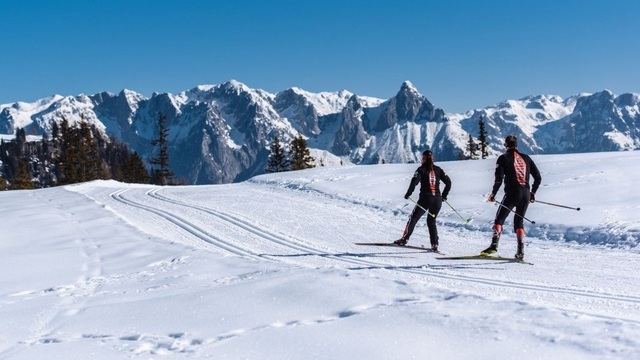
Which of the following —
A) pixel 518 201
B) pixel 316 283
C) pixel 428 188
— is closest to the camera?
pixel 316 283

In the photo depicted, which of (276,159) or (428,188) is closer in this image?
(428,188)

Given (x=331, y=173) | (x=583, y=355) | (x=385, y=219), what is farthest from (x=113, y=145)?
(x=583, y=355)

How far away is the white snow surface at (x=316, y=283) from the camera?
490cm

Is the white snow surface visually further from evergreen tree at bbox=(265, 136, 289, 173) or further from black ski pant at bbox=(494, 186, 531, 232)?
evergreen tree at bbox=(265, 136, 289, 173)

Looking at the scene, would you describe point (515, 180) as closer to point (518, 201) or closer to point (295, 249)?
point (518, 201)

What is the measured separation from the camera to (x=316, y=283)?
7004 millimetres

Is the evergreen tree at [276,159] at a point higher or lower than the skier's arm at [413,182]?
higher

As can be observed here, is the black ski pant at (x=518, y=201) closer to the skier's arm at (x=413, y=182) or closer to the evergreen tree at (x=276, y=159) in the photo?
the skier's arm at (x=413, y=182)

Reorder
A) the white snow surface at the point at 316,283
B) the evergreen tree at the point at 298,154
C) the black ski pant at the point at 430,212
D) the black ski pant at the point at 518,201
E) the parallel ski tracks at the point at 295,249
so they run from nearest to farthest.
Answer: the white snow surface at the point at 316,283 < the parallel ski tracks at the point at 295,249 < the black ski pant at the point at 518,201 < the black ski pant at the point at 430,212 < the evergreen tree at the point at 298,154

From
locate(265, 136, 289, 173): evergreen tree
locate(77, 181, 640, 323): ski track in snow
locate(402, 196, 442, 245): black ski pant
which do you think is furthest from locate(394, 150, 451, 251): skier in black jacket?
locate(265, 136, 289, 173): evergreen tree

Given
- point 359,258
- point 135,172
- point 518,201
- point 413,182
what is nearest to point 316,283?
point 359,258

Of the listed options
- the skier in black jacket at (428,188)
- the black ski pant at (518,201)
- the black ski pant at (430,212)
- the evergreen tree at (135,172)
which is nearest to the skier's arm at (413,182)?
the skier in black jacket at (428,188)

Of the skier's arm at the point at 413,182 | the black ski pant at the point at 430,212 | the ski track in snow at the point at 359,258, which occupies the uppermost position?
the skier's arm at the point at 413,182

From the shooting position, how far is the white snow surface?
4.90 m
